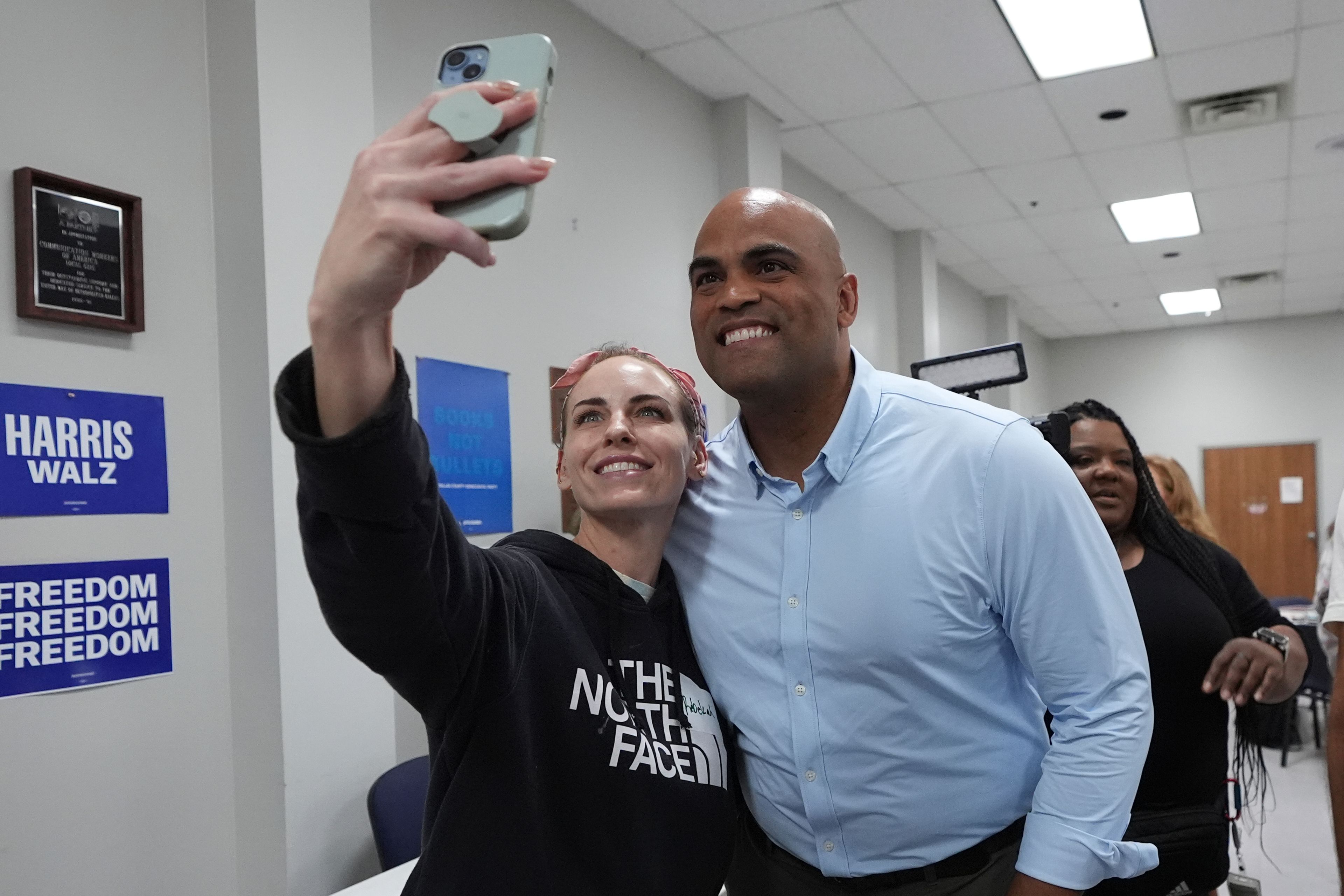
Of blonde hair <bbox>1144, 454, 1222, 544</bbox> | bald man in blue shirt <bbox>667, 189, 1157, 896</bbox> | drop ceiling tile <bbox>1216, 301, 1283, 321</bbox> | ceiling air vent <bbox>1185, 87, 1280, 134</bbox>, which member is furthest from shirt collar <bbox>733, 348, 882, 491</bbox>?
drop ceiling tile <bbox>1216, 301, 1283, 321</bbox>

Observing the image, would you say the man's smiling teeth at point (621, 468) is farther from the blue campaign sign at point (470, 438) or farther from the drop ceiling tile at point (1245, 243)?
the drop ceiling tile at point (1245, 243)

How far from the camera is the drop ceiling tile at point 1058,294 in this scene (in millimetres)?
8039

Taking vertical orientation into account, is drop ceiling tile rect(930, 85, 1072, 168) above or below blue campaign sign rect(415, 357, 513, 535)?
above

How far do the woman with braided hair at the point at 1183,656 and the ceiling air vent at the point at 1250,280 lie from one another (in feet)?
22.2

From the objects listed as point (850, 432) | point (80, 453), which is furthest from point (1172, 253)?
point (80, 453)

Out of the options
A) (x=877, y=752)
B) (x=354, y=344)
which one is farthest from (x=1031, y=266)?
(x=354, y=344)

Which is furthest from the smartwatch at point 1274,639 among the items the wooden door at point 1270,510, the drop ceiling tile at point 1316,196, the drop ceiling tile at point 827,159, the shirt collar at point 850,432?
the wooden door at point 1270,510

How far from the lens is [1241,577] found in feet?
6.95

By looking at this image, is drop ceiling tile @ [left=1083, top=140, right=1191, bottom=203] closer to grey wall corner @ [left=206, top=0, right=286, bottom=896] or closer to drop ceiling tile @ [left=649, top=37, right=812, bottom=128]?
drop ceiling tile @ [left=649, top=37, right=812, bottom=128]

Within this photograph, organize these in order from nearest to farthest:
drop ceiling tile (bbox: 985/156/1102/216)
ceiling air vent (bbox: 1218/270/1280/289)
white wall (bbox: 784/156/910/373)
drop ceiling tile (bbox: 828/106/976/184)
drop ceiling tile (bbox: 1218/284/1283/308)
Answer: drop ceiling tile (bbox: 828/106/976/184) < drop ceiling tile (bbox: 985/156/1102/216) < white wall (bbox: 784/156/910/373) < ceiling air vent (bbox: 1218/270/1280/289) < drop ceiling tile (bbox: 1218/284/1283/308)

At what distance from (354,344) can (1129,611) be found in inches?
41.7

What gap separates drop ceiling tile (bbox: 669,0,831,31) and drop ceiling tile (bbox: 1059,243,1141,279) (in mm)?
4230

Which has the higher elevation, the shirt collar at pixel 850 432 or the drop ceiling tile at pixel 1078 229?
the drop ceiling tile at pixel 1078 229

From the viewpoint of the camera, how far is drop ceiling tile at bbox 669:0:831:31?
11.3 ft
